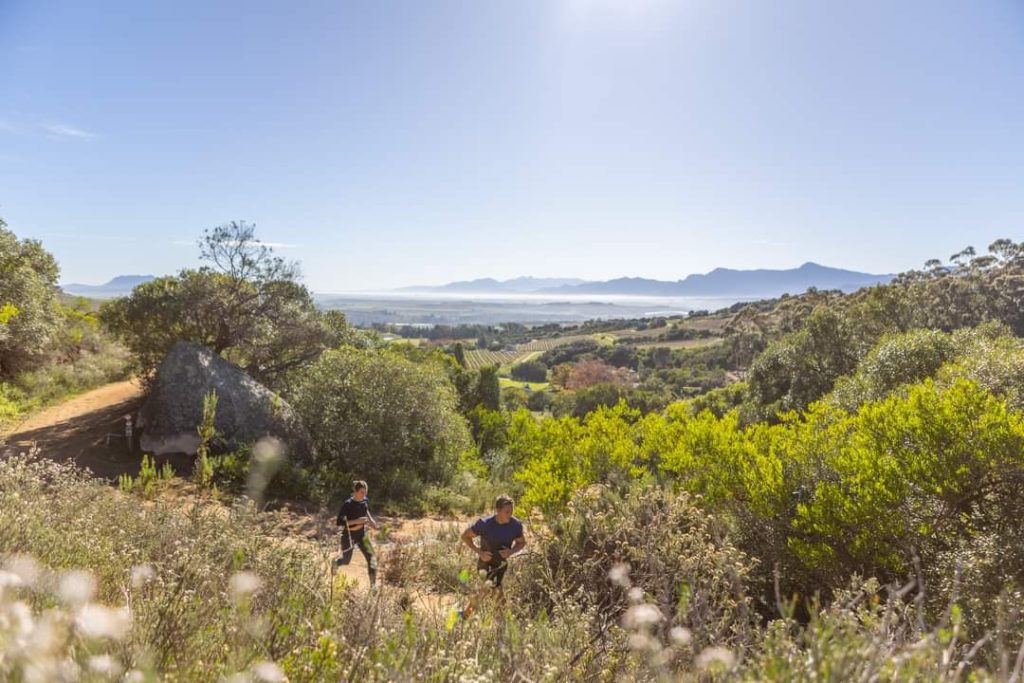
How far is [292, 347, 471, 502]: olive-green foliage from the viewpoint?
1220 cm

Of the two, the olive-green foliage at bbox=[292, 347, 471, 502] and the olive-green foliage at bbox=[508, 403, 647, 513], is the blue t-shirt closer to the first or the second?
the olive-green foliage at bbox=[508, 403, 647, 513]

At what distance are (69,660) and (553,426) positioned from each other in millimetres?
9434

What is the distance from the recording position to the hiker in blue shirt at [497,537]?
5.71 m

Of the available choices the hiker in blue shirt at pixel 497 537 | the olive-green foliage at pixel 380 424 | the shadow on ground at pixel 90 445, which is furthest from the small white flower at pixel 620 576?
the shadow on ground at pixel 90 445

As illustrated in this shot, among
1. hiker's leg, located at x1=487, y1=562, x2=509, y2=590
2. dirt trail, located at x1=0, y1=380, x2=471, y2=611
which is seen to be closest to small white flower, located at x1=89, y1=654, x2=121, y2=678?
hiker's leg, located at x1=487, y1=562, x2=509, y2=590

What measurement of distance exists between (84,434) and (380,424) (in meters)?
7.44

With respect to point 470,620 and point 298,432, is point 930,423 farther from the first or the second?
point 298,432

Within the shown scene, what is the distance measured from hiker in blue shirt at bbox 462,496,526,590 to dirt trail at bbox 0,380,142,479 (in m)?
7.50

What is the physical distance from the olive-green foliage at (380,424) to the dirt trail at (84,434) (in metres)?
4.00

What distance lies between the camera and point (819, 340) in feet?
79.0

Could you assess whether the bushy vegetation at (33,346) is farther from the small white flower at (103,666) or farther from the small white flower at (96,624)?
the small white flower at (103,666)

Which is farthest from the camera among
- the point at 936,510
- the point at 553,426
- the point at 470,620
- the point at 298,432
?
the point at 298,432

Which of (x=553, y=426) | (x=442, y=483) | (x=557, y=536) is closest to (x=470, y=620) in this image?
(x=557, y=536)

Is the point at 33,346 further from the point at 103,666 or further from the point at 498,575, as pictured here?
the point at 103,666
